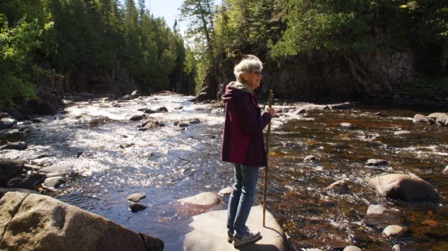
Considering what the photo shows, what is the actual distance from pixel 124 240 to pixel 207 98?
115ft

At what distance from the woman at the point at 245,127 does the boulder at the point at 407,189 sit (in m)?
3.98

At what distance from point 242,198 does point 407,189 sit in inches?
166

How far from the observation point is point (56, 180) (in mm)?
8094

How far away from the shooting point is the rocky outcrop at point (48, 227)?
3652 mm

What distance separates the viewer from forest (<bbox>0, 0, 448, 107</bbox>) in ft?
63.8

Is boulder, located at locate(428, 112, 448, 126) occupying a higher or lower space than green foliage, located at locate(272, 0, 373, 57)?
lower

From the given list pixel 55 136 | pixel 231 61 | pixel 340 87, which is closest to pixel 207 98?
pixel 231 61

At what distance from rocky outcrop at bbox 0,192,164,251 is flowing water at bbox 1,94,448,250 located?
4.62ft

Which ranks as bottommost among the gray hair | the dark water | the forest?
the dark water

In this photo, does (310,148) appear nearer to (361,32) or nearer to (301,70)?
(361,32)

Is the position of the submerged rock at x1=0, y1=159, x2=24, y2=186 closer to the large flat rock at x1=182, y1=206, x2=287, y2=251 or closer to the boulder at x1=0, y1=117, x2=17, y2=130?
the large flat rock at x1=182, y1=206, x2=287, y2=251

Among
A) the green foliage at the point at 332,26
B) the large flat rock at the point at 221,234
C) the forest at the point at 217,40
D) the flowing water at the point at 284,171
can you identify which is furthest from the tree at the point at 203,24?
the large flat rock at the point at 221,234

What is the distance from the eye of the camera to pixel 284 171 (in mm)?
8945

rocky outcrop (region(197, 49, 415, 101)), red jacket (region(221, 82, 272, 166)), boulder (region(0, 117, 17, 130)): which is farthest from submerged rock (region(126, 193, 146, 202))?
rocky outcrop (region(197, 49, 415, 101))
